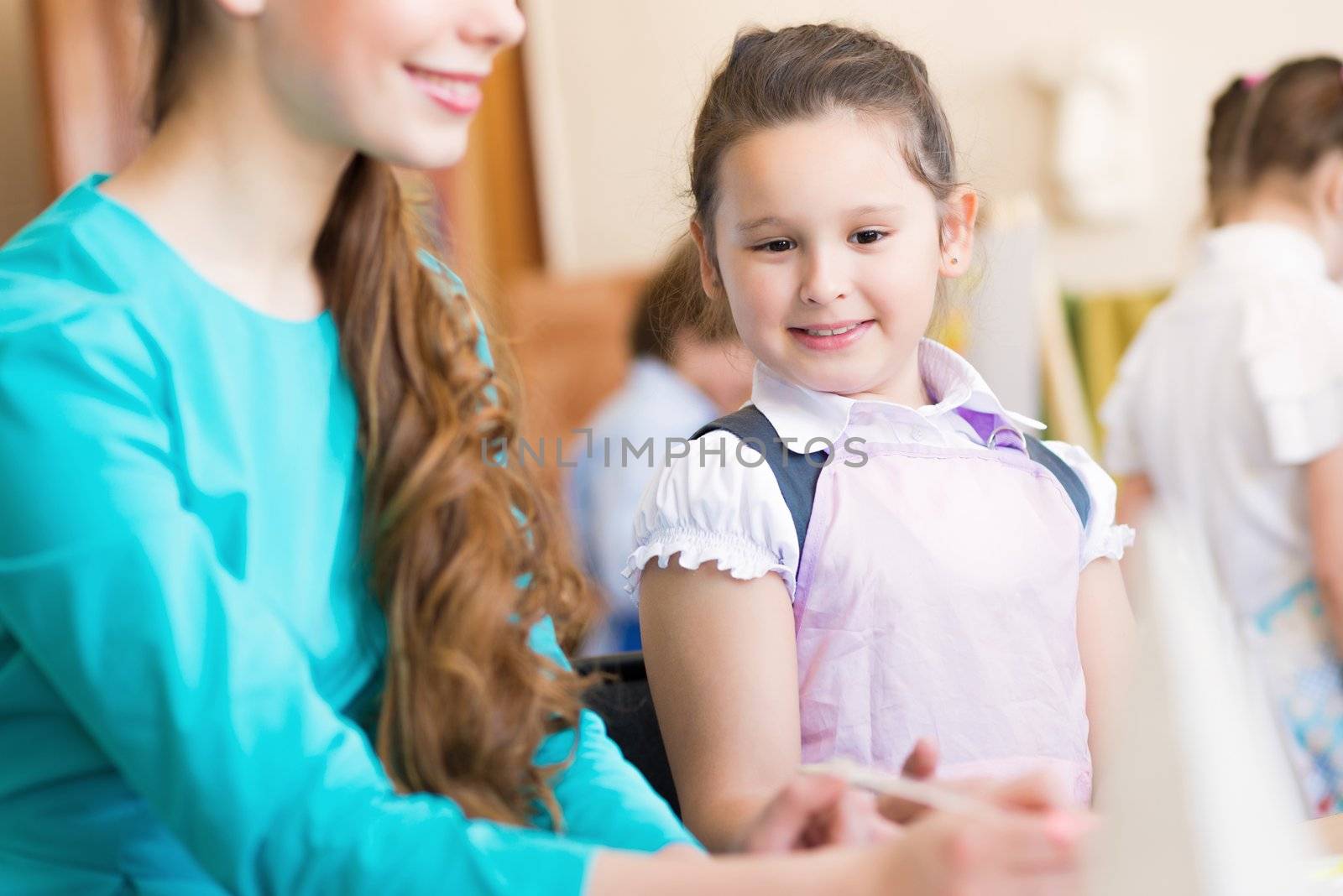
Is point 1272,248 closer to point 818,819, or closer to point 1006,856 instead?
point 818,819

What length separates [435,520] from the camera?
69 cm

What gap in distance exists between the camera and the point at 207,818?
53 centimetres

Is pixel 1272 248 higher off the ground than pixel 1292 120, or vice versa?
pixel 1292 120

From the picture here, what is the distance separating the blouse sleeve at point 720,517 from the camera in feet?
2.43

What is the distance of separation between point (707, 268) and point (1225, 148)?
1.04 metres

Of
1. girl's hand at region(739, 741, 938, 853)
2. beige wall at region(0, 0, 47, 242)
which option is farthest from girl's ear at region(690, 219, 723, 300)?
beige wall at region(0, 0, 47, 242)

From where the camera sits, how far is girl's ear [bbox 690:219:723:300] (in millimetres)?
859

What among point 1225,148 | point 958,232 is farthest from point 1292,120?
point 958,232

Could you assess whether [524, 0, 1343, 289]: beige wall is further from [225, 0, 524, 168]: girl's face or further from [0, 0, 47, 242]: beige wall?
[225, 0, 524, 168]: girl's face

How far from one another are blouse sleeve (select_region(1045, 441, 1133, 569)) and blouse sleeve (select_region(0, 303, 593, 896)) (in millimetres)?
415

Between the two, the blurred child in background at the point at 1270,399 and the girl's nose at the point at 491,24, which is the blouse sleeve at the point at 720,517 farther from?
the blurred child in background at the point at 1270,399

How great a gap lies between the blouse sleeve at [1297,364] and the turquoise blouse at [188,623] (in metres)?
0.96

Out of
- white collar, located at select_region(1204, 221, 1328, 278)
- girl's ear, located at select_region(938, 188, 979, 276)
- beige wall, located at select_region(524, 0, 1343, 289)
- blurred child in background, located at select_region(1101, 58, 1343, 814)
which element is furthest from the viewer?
beige wall, located at select_region(524, 0, 1343, 289)

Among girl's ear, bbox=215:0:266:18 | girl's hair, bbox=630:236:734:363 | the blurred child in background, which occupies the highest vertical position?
girl's ear, bbox=215:0:266:18
